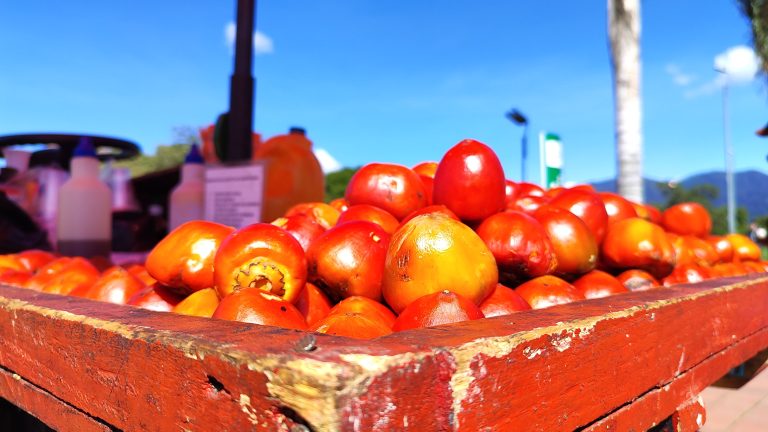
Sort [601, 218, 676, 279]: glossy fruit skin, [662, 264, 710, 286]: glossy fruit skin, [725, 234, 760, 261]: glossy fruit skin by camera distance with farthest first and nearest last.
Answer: [725, 234, 760, 261]: glossy fruit skin → [662, 264, 710, 286]: glossy fruit skin → [601, 218, 676, 279]: glossy fruit skin

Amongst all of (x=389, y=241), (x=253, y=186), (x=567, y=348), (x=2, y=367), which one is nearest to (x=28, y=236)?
(x=253, y=186)

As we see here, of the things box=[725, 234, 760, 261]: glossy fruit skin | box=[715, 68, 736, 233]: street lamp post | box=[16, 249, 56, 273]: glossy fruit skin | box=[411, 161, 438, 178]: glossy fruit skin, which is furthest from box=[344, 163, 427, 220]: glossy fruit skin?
box=[715, 68, 736, 233]: street lamp post

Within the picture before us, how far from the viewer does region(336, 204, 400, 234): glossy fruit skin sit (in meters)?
1.53

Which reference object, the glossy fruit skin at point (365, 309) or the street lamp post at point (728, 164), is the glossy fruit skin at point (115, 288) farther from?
the street lamp post at point (728, 164)

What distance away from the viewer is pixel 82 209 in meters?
2.63

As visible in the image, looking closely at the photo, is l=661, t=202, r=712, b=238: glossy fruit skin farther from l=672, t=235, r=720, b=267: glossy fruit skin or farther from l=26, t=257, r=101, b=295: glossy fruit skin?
l=26, t=257, r=101, b=295: glossy fruit skin

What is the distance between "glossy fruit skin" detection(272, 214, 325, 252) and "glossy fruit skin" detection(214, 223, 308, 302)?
9.6 inches

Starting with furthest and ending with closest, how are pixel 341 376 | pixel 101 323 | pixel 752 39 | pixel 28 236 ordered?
pixel 752 39
pixel 28 236
pixel 101 323
pixel 341 376

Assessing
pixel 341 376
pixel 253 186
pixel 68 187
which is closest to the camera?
pixel 341 376

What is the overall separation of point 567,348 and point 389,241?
2.10 ft

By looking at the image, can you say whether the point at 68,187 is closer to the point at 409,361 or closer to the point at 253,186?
the point at 253,186

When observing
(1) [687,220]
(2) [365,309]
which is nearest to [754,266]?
(1) [687,220]

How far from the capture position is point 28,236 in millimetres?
2953

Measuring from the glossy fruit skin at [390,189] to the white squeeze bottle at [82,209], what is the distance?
5.15 feet
